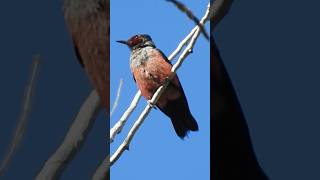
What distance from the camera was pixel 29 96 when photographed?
83cm

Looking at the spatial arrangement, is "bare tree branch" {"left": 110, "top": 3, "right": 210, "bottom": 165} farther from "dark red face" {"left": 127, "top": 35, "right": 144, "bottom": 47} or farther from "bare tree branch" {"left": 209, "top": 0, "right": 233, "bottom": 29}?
"dark red face" {"left": 127, "top": 35, "right": 144, "bottom": 47}

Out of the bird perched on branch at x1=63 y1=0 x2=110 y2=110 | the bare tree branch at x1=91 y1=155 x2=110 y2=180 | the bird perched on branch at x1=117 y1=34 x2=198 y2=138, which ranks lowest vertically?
the bare tree branch at x1=91 y1=155 x2=110 y2=180

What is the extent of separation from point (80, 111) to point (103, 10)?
55 cm

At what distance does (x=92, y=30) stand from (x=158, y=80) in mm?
465

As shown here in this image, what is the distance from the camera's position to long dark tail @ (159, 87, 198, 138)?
1.20 meters

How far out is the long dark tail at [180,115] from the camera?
1.20 m

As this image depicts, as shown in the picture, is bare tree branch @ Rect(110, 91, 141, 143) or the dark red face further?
the dark red face

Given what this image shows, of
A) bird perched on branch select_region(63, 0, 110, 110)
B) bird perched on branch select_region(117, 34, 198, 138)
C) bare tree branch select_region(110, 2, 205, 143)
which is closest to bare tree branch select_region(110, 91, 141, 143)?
bare tree branch select_region(110, 2, 205, 143)

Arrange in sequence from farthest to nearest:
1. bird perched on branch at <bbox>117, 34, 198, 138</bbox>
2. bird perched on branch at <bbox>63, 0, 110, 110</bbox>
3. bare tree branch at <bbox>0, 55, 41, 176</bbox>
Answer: bird perched on branch at <bbox>63, 0, 110, 110</bbox>
bird perched on branch at <bbox>117, 34, 198, 138</bbox>
bare tree branch at <bbox>0, 55, 41, 176</bbox>

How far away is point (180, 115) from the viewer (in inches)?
48.0

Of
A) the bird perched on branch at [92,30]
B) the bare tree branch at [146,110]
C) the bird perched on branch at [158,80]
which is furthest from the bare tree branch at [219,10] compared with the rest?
the bird perched on branch at [92,30]

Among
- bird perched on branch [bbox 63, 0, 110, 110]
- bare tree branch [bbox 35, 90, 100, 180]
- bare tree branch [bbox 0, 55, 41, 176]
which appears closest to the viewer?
bare tree branch [bbox 0, 55, 41, 176]

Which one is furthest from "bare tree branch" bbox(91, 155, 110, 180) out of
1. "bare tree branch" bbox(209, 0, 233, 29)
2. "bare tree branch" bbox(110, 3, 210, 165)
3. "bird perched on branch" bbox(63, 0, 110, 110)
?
"bird perched on branch" bbox(63, 0, 110, 110)

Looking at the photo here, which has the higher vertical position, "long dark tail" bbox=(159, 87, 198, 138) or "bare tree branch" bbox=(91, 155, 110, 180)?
"long dark tail" bbox=(159, 87, 198, 138)
